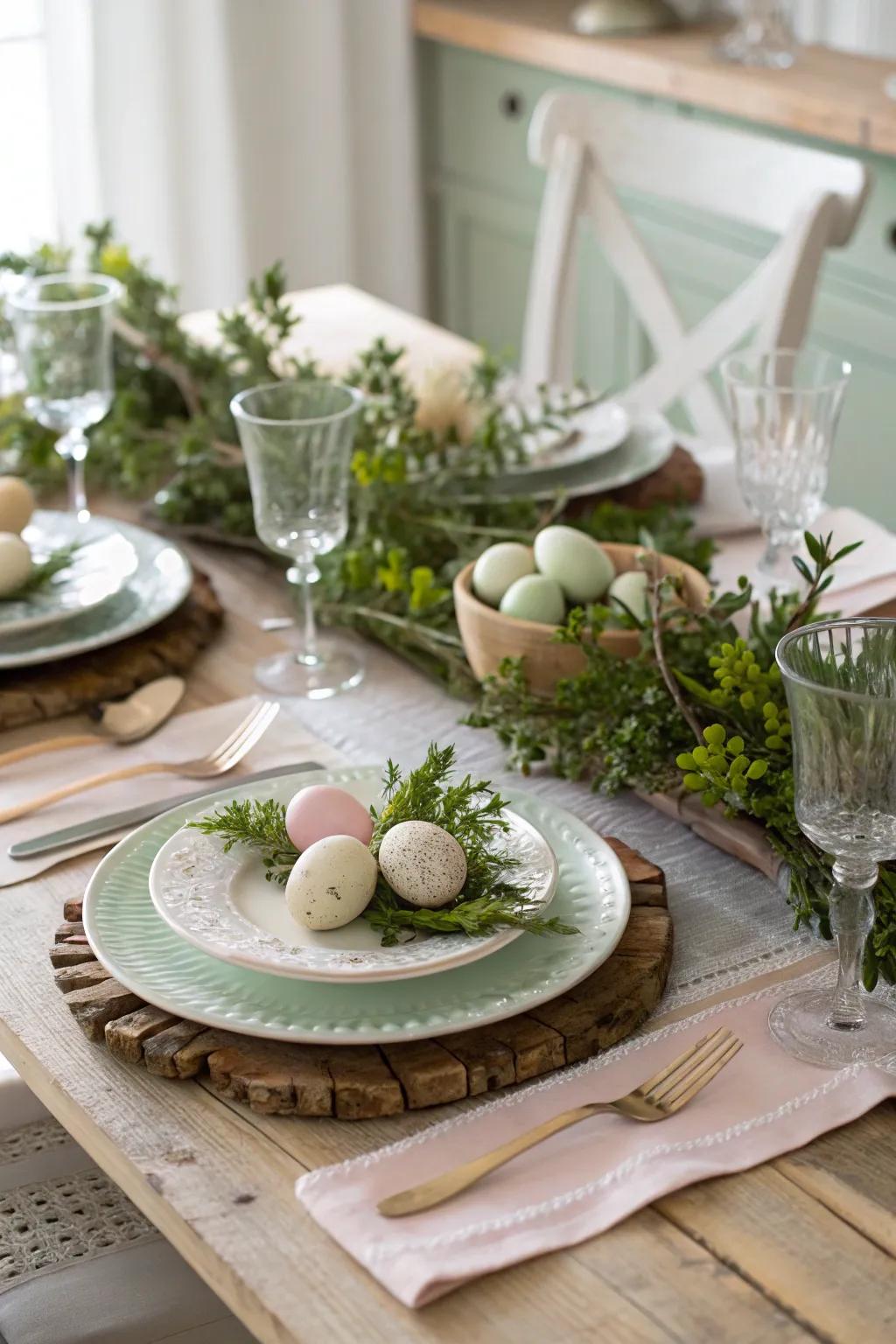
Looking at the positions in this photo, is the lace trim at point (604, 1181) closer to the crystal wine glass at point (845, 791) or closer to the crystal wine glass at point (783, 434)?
the crystal wine glass at point (845, 791)

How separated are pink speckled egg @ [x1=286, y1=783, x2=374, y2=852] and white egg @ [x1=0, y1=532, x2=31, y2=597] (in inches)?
18.0

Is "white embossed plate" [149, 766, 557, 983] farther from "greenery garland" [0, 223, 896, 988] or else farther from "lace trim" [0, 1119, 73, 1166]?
"lace trim" [0, 1119, 73, 1166]

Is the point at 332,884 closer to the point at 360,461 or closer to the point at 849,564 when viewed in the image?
the point at 360,461

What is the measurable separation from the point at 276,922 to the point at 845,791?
301 mm

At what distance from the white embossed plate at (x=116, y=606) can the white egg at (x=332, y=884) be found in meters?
0.45

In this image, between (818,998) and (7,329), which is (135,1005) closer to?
(818,998)

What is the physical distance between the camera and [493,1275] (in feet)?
2.14

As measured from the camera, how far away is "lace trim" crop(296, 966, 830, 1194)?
0.71m

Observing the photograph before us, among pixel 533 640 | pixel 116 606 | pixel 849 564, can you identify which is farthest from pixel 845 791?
pixel 116 606

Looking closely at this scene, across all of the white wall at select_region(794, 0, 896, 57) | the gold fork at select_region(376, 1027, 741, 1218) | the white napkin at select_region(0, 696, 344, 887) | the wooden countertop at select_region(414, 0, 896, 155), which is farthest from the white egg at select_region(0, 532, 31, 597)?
the white wall at select_region(794, 0, 896, 57)

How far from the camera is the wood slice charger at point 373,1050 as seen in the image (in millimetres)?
748

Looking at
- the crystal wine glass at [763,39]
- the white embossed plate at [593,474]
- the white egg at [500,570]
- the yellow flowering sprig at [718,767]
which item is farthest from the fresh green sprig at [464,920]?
the crystal wine glass at [763,39]

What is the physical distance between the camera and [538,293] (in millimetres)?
2162

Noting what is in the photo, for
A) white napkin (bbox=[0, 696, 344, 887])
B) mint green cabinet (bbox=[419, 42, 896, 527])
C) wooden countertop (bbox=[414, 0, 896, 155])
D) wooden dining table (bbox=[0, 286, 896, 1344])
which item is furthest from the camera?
mint green cabinet (bbox=[419, 42, 896, 527])
